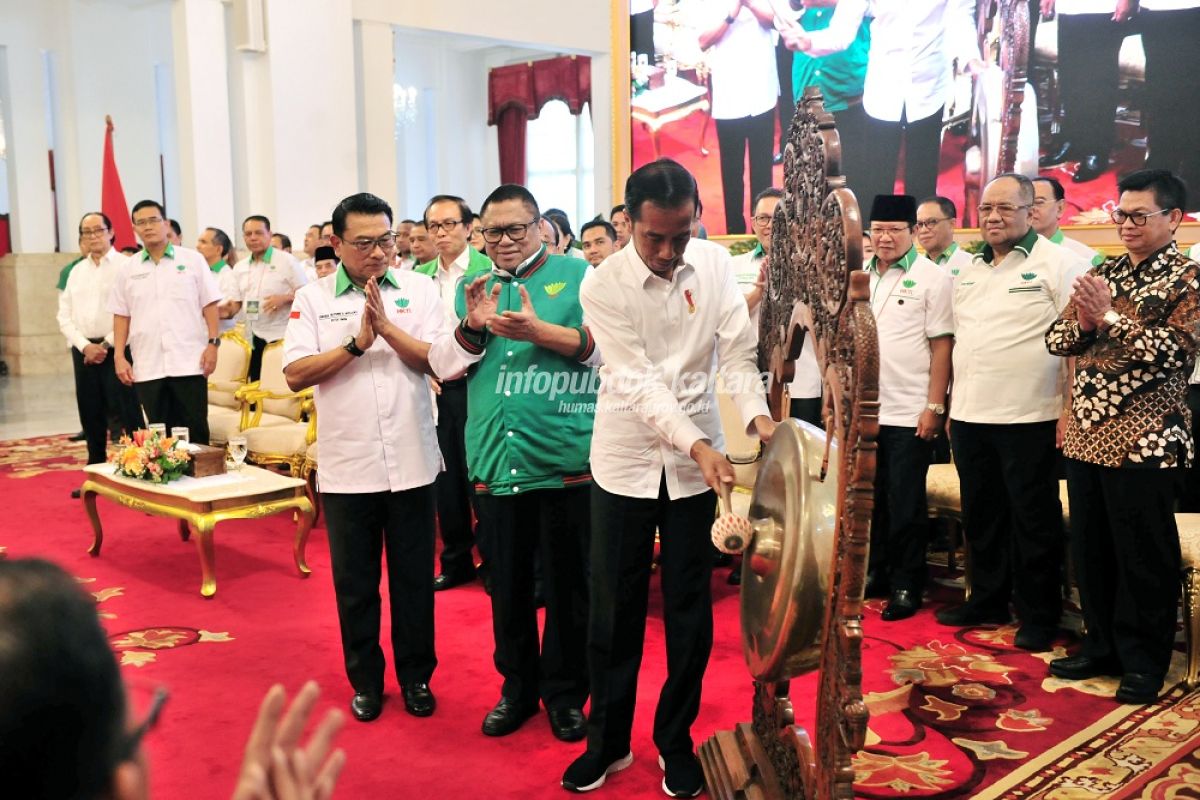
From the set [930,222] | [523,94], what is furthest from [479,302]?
[523,94]

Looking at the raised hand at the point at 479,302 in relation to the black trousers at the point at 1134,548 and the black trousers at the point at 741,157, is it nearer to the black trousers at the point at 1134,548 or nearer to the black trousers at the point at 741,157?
the black trousers at the point at 1134,548

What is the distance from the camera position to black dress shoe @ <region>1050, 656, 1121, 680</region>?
132 inches

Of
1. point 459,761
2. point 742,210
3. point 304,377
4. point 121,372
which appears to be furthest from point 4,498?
point 742,210

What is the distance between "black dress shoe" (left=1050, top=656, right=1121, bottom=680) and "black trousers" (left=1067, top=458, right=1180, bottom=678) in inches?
3.3

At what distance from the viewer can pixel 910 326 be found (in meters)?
4.11

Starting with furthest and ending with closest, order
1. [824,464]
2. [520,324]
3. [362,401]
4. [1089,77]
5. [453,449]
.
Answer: [1089,77] < [453,449] < [362,401] < [520,324] < [824,464]

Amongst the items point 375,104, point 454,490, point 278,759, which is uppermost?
point 375,104

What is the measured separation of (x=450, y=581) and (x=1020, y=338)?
2.40 m

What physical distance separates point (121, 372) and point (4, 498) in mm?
1200

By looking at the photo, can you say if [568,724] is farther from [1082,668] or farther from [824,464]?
[1082,668]

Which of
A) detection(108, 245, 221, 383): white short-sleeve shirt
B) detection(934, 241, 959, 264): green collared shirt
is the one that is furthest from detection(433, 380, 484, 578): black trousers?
detection(934, 241, 959, 264): green collared shirt

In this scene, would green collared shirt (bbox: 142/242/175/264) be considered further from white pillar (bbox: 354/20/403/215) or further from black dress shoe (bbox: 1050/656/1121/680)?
black dress shoe (bbox: 1050/656/1121/680)

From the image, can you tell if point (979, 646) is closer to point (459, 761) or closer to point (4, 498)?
point (459, 761)

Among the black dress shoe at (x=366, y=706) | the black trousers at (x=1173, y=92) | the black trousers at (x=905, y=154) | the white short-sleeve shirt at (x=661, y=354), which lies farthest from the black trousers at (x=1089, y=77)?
the black dress shoe at (x=366, y=706)
